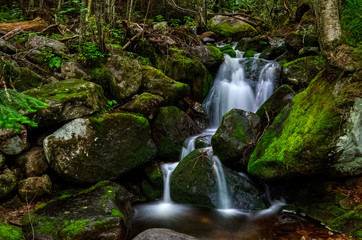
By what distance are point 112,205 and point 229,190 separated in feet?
8.40

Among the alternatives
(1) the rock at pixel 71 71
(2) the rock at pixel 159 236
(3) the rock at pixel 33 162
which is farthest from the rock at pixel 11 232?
(1) the rock at pixel 71 71

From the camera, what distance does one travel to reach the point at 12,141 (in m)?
4.66

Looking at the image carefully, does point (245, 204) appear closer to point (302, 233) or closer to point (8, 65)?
point (302, 233)

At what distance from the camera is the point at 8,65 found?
5.44m

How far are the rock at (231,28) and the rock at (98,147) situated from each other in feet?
32.1

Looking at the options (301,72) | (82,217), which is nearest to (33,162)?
(82,217)

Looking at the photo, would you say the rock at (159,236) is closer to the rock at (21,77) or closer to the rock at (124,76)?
the rock at (124,76)

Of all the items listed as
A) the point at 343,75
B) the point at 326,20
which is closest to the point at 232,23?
the point at 326,20

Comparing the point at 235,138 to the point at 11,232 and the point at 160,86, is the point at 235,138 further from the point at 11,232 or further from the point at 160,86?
the point at 11,232

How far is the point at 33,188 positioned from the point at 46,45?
13.4 feet

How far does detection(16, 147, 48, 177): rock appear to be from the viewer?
4809mm

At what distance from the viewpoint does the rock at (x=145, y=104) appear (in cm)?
633

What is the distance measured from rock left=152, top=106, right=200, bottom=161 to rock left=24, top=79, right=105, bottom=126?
1.79m

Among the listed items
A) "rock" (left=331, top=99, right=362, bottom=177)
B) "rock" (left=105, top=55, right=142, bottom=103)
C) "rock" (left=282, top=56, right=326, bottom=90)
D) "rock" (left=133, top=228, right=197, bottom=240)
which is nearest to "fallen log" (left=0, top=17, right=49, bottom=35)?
"rock" (left=105, top=55, right=142, bottom=103)
